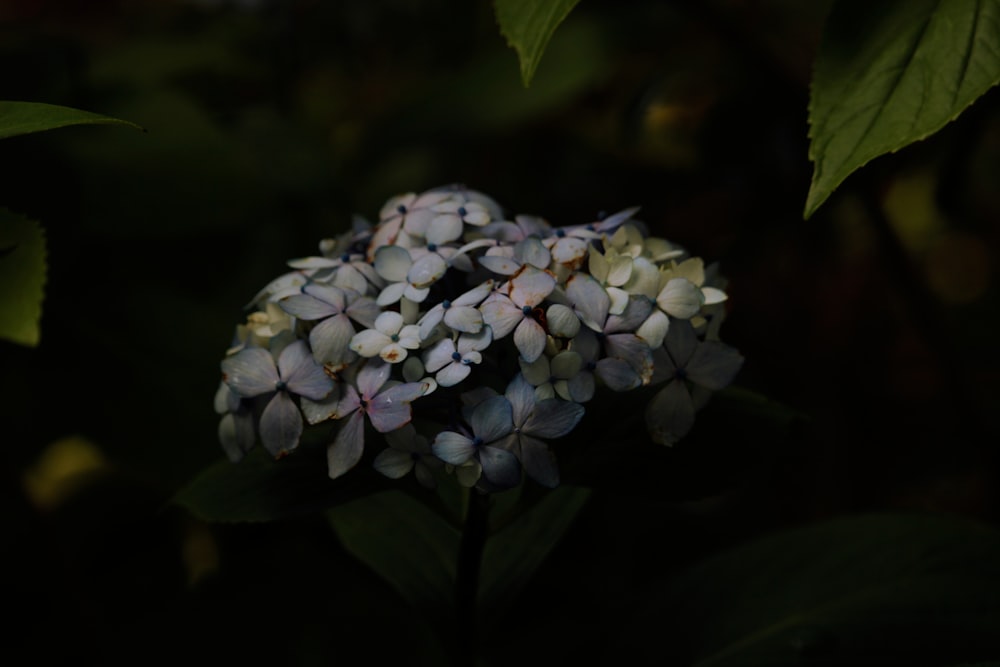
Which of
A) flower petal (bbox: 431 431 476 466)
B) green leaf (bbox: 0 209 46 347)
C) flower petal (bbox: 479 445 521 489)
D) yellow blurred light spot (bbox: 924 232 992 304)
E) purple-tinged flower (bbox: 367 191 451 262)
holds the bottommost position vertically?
yellow blurred light spot (bbox: 924 232 992 304)

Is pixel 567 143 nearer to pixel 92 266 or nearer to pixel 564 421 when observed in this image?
pixel 92 266

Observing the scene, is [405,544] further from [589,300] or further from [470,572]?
[589,300]

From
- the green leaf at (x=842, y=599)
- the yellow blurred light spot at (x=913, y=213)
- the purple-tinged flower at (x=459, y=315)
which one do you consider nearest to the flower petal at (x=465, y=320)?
the purple-tinged flower at (x=459, y=315)

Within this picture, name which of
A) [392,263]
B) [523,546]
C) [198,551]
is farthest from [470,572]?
[198,551]

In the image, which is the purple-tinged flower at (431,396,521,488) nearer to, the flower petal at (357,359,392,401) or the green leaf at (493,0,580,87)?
the flower petal at (357,359,392,401)

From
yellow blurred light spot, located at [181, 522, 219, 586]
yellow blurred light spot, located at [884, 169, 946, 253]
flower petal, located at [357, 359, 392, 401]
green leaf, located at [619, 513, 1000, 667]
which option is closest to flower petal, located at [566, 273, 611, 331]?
flower petal, located at [357, 359, 392, 401]
